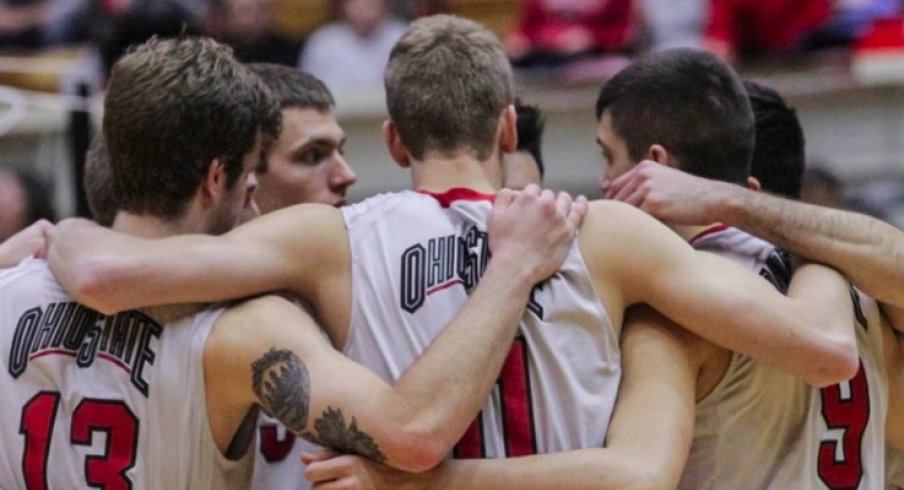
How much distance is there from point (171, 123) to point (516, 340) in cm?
108

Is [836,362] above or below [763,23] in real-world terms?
above

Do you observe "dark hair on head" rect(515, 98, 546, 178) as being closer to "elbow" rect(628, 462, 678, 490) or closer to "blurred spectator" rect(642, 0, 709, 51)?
"elbow" rect(628, 462, 678, 490)

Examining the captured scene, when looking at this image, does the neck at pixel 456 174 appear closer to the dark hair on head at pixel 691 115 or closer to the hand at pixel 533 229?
the hand at pixel 533 229

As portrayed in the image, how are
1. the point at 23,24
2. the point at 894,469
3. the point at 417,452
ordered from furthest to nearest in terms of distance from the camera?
the point at 23,24, the point at 894,469, the point at 417,452

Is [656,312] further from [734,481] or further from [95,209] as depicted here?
[95,209]

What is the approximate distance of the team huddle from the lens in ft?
13.5

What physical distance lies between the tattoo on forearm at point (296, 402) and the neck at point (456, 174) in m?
0.68

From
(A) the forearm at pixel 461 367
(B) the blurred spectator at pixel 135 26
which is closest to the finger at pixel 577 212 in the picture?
(A) the forearm at pixel 461 367

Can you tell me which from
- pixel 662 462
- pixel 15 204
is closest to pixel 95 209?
pixel 662 462

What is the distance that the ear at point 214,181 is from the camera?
4309mm

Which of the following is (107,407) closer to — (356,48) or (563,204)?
(563,204)

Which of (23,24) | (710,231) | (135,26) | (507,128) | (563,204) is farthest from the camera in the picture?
(23,24)

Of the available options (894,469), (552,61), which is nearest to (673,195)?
(894,469)

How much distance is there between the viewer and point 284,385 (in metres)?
4.05
